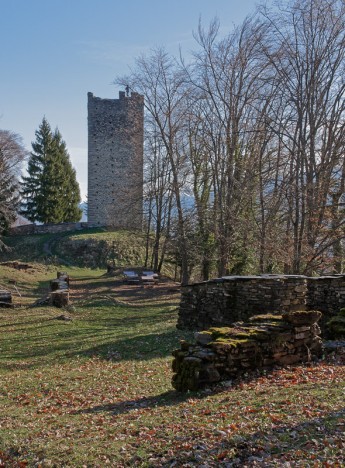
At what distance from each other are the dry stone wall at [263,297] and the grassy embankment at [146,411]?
1.22m

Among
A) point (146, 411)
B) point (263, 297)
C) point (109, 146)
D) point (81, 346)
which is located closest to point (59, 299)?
Answer: point (81, 346)

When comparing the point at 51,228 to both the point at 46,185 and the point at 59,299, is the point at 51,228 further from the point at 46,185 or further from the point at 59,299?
the point at 59,299

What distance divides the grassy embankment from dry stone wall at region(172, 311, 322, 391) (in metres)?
0.27

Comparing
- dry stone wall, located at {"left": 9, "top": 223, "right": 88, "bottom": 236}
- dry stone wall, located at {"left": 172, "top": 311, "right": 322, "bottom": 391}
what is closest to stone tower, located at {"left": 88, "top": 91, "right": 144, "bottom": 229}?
dry stone wall, located at {"left": 9, "top": 223, "right": 88, "bottom": 236}

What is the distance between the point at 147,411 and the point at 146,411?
0.02 m

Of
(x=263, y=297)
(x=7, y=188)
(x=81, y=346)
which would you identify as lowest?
(x=81, y=346)

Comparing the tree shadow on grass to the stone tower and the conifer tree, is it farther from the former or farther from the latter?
the conifer tree

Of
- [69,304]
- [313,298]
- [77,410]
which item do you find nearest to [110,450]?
[77,410]

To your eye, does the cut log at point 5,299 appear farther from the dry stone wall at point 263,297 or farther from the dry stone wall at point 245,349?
the dry stone wall at point 245,349

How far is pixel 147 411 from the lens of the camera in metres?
6.96

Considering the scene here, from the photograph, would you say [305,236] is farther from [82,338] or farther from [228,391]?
[228,391]

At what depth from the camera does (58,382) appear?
31.1 ft

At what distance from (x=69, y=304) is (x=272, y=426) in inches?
607

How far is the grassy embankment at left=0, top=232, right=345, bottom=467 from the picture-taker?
5117 millimetres
